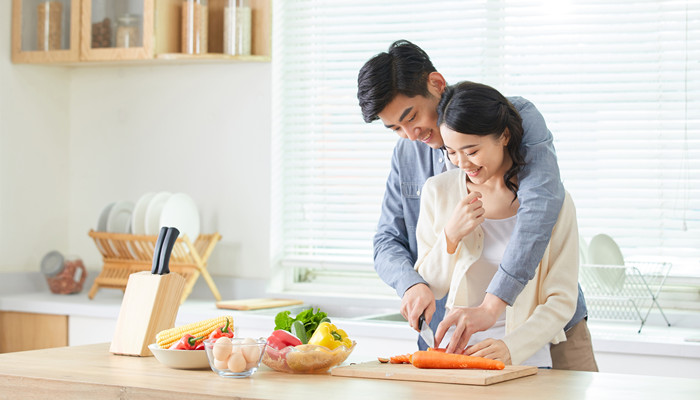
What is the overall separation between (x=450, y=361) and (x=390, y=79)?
63 cm

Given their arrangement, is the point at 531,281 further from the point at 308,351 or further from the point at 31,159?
the point at 31,159

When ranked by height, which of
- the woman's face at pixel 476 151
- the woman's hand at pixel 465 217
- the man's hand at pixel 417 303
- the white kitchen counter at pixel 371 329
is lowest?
the white kitchen counter at pixel 371 329

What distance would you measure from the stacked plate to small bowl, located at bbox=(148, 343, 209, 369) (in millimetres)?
1677

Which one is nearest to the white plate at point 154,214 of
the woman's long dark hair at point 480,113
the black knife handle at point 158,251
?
the black knife handle at point 158,251

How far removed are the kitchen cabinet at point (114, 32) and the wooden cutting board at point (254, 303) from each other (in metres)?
0.93

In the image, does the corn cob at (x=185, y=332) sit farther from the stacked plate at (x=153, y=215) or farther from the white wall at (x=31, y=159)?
the white wall at (x=31, y=159)

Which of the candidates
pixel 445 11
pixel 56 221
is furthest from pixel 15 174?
pixel 445 11

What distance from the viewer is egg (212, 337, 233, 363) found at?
166 cm

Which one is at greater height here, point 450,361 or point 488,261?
point 488,261

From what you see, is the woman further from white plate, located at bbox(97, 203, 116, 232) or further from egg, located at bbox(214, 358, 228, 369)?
white plate, located at bbox(97, 203, 116, 232)

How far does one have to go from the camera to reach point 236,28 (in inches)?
138

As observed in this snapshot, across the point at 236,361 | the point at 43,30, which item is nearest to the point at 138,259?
the point at 43,30

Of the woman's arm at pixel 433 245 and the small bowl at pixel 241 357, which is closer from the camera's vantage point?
the small bowl at pixel 241 357

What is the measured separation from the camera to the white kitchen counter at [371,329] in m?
2.54
